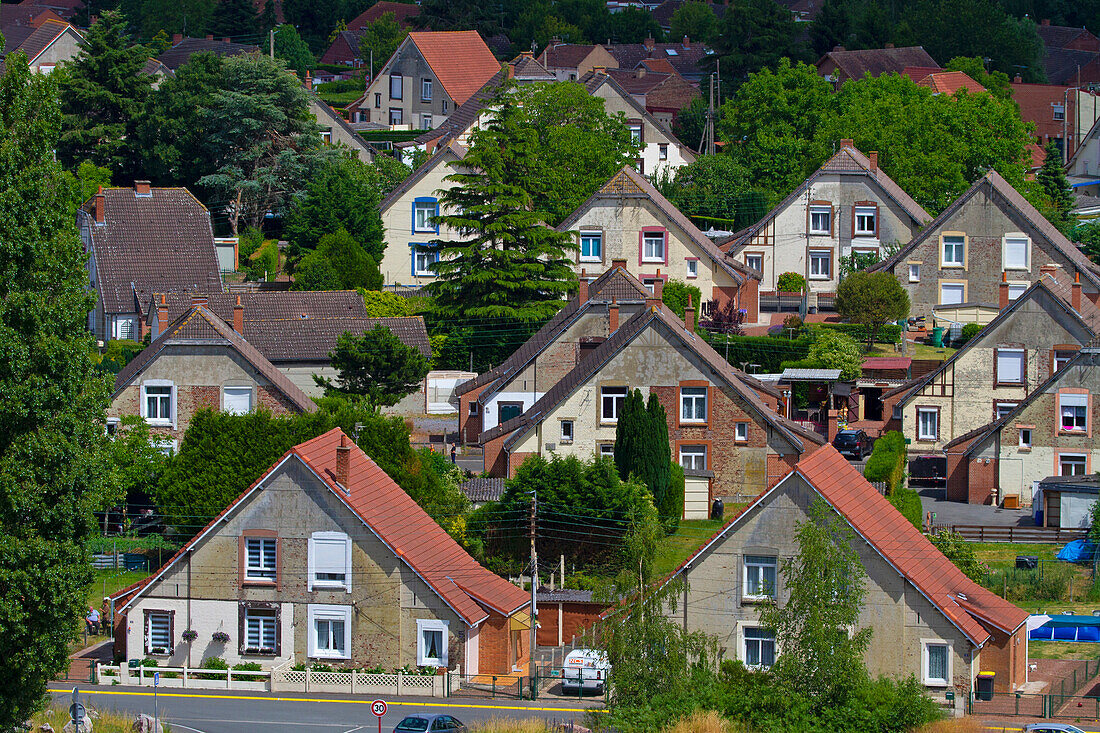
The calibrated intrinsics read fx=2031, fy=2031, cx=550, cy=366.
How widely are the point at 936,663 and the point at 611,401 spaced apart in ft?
74.4

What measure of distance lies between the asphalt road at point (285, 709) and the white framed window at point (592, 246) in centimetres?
4599

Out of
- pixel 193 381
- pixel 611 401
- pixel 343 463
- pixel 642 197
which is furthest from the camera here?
pixel 642 197

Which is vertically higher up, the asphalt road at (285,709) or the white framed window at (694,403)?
the white framed window at (694,403)

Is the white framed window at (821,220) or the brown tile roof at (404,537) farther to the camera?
the white framed window at (821,220)

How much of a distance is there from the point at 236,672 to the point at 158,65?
8211 cm

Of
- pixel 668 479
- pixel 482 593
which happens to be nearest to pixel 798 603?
pixel 482 593

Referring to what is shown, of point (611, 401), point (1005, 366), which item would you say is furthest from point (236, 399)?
point (1005, 366)

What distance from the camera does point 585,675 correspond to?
49.7 metres

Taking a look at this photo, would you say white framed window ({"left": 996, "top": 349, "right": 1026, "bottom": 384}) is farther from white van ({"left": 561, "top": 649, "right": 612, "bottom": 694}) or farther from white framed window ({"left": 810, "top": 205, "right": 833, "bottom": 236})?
white van ({"left": 561, "top": 649, "right": 612, "bottom": 694})

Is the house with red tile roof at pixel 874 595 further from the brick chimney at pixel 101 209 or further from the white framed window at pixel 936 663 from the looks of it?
the brick chimney at pixel 101 209

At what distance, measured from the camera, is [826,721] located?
44.7m

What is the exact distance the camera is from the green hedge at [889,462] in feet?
219

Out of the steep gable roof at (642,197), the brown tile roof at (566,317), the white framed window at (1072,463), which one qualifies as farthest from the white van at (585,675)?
the steep gable roof at (642,197)

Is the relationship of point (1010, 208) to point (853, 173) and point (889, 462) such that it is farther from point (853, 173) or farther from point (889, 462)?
point (889, 462)
